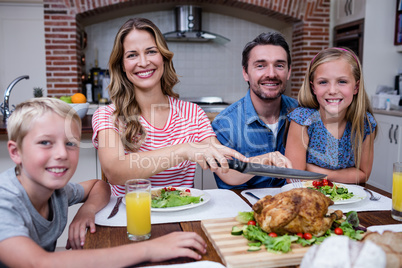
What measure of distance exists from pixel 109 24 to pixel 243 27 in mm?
2066

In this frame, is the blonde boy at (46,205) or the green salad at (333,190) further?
the green salad at (333,190)

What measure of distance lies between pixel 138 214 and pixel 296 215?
42cm

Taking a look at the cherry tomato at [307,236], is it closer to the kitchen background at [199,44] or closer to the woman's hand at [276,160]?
the woman's hand at [276,160]

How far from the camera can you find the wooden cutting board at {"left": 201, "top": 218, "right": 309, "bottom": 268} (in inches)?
32.4

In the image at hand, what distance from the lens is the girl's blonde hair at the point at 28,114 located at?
98cm

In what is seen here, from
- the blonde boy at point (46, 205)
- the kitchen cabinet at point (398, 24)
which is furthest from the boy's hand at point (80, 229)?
the kitchen cabinet at point (398, 24)

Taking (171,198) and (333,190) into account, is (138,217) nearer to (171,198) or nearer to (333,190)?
(171,198)

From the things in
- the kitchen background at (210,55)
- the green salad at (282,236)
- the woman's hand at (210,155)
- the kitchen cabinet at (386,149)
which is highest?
the kitchen background at (210,55)

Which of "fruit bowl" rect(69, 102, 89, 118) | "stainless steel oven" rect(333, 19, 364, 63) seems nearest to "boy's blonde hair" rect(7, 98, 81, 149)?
"fruit bowl" rect(69, 102, 89, 118)

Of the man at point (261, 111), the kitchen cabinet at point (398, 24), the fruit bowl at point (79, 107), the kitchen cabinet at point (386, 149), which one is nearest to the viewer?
the man at point (261, 111)

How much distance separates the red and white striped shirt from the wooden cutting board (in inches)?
30.1

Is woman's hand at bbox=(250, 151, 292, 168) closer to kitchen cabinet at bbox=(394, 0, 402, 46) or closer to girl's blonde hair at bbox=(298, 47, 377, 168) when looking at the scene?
girl's blonde hair at bbox=(298, 47, 377, 168)

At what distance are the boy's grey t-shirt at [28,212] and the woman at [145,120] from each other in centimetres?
25

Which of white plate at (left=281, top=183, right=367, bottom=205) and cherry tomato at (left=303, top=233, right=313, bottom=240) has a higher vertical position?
cherry tomato at (left=303, top=233, right=313, bottom=240)
